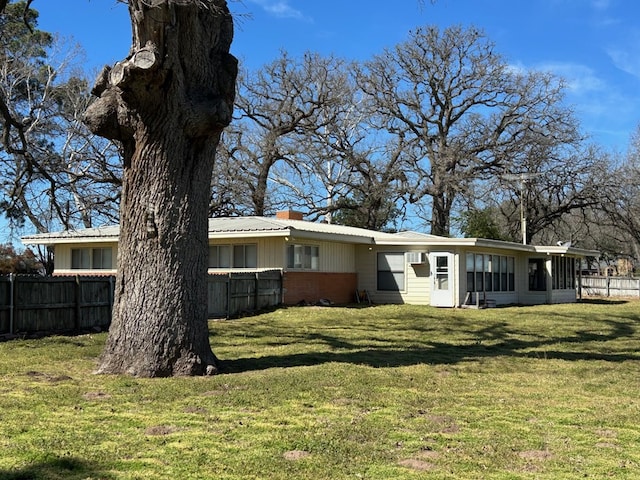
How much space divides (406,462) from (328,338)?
8.52 meters

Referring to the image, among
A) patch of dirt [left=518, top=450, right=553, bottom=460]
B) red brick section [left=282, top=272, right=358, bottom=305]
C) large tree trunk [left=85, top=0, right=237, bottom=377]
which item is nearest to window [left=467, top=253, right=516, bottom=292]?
red brick section [left=282, top=272, right=358, bottom=305]

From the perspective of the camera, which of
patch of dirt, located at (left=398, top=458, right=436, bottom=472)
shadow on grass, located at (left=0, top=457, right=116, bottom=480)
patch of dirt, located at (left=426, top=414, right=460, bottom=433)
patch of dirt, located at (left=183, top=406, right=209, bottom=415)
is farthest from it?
patch of dirt, located at (left=183, top=406, right=209, bottom=415)

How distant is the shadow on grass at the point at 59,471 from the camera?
168 inches

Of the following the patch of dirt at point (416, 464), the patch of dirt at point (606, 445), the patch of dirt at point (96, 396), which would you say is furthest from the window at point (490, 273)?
the patch of dirt at point (416, 464)

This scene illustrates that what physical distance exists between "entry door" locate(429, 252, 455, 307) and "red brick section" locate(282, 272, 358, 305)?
2985 mm

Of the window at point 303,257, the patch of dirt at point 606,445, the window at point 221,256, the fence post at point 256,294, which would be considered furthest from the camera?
the window at point 221,256

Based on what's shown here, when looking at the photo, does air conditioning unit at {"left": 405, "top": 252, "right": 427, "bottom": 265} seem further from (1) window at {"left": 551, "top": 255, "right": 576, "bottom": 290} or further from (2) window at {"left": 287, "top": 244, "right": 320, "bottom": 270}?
(1) window at {"left": 551, "top": 255, "right": 576, "bottom": 290}

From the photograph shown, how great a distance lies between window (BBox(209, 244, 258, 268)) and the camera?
20.9 metres

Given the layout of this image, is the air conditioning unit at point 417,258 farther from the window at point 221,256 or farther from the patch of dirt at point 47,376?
the patch of dirt at point 47,376

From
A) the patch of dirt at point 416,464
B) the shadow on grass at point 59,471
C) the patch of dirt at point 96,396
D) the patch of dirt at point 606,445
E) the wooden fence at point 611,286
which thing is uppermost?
the wooden fence at point 611,286

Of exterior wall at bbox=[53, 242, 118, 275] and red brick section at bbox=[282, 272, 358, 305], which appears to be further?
exterior wall at bbox=[53, 242, 118, 275]

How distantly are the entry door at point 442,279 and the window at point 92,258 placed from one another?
465 inches

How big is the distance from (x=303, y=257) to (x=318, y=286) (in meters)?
1.17

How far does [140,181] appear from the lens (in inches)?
328
